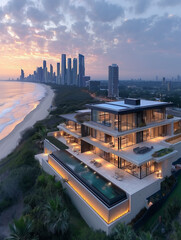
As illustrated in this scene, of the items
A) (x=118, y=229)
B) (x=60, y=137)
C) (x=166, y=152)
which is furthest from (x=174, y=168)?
(x=60, y=137)

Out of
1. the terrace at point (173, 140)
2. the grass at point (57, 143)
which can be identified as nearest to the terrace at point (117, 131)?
the terrace at point (173, 140)

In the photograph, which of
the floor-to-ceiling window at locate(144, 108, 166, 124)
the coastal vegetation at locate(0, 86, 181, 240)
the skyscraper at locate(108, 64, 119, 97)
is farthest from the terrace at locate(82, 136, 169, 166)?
the skyscraper at locate(108, 64, 119, 97)

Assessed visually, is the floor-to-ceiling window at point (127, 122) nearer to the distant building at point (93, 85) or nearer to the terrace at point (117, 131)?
the terrace at point (117, 131)

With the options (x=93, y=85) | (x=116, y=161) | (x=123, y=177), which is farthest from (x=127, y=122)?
(x=93, y=85)

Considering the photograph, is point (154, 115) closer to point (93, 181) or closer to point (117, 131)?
point (117, 131)

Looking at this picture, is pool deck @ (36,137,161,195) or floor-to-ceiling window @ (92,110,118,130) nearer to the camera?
pool deck @ (36,137,161,195)

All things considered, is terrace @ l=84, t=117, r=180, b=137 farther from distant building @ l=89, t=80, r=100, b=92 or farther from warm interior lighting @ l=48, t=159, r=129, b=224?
distant building @ l=89, t=80, r=100, b=92

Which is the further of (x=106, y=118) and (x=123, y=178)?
(x=106, y=118)

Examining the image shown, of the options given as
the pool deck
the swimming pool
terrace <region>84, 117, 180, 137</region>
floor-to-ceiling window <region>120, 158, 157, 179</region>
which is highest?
terrace <region>84, 117, 180, 137</region>
